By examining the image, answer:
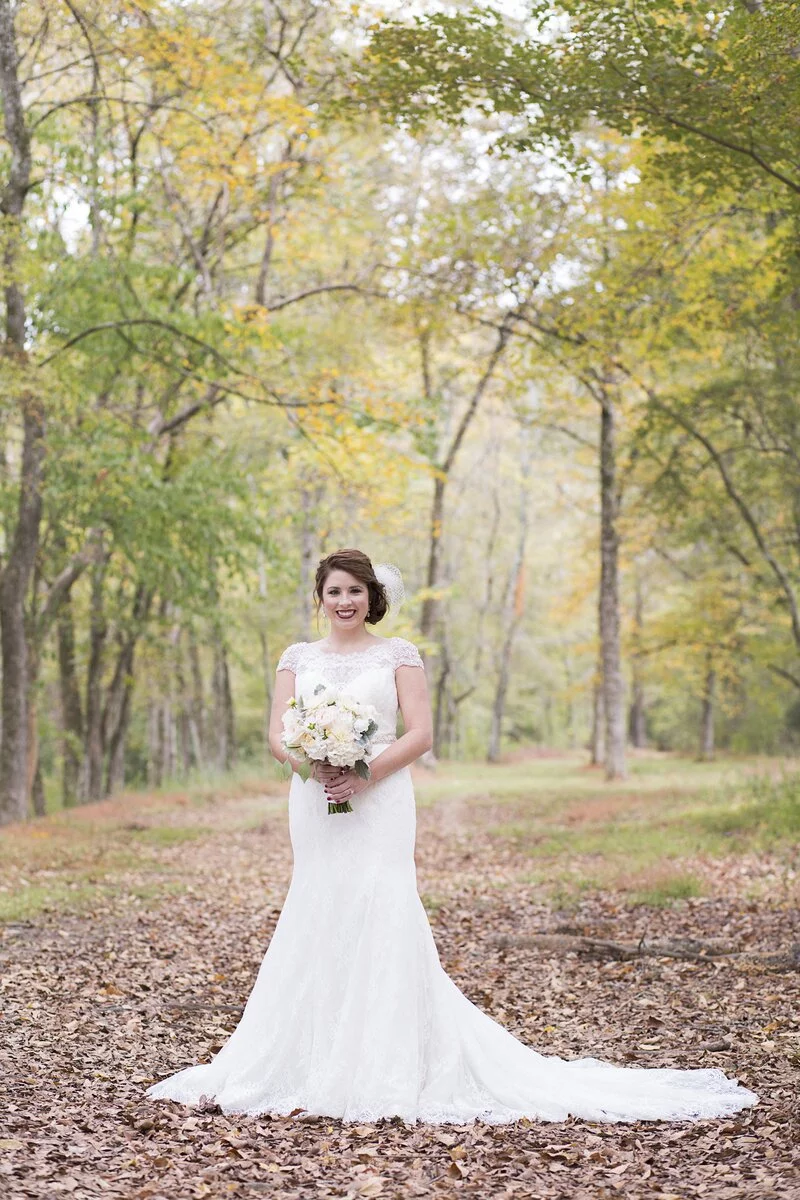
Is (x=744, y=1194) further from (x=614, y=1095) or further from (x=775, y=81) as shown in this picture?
(x=775, y=81)

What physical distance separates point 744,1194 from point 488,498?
44621 millimetres

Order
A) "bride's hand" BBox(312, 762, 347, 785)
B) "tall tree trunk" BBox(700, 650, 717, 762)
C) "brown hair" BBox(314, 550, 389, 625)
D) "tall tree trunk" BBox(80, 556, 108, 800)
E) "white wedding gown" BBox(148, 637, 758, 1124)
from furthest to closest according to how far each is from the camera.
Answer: "tall tree trunk" BBox(700, 650, 717, 762) < "tall tree trunk" BBox(80, 556, 108, 800) < "brown hair" BBox(314, 550, 389, 625) < "bride's hand" BBox(312, 762, 347, 785) < "white wedding gown" BBox(148, 637, 758, 1124)

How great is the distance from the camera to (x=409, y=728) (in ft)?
19.8

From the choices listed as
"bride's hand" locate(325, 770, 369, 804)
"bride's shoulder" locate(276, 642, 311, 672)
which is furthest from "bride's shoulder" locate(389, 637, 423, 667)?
"bride's hand" locate(325, 770, 369, 804)

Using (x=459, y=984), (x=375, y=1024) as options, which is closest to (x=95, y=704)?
(x=459, y=984)

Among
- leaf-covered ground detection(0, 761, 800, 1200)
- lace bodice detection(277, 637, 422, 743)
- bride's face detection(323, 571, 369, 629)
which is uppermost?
bride's face detection(323, 571, 369, 629)

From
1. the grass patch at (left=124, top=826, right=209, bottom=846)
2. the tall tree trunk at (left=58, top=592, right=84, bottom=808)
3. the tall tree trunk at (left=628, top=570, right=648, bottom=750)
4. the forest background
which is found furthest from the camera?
the tall tree trunk at (left=628, top=570, right=648, bottom=750)

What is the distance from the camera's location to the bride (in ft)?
18.5

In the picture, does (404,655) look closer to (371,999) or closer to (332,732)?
(332,732)

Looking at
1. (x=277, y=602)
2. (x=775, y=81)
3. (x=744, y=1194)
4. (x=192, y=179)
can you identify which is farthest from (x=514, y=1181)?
(x=277, y=602)

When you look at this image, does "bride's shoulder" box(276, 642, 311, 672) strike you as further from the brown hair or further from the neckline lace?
the brown hair

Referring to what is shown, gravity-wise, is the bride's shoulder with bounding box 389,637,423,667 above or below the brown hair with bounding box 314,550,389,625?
below

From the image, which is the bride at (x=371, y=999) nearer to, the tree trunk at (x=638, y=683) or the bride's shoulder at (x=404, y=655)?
the bride's shoulder at (x=404, y=655)

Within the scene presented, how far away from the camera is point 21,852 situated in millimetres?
14445
